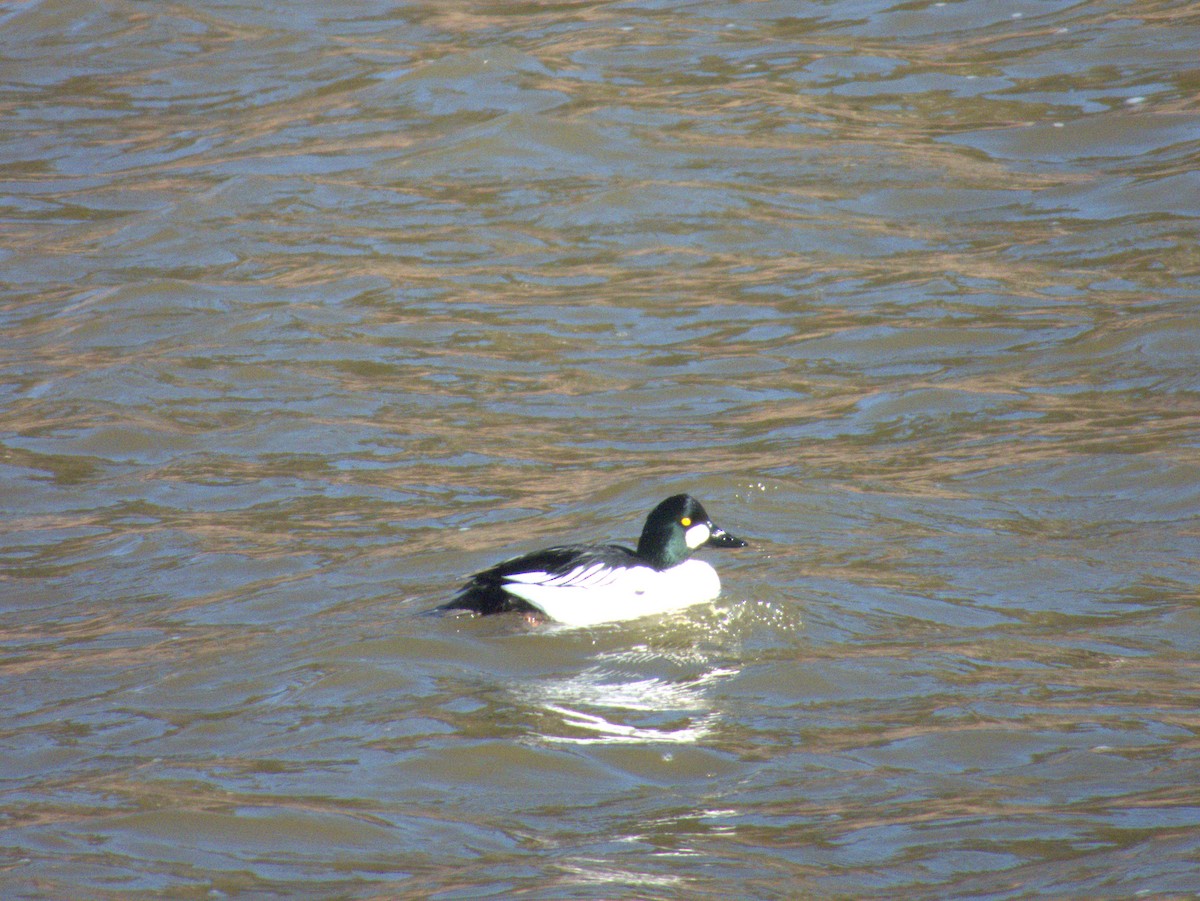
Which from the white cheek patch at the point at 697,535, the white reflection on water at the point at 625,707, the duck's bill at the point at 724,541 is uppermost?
the white cheek patch at the point at 697,535

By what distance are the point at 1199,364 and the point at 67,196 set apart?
864 cm

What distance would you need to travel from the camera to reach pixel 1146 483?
7836 millimetres

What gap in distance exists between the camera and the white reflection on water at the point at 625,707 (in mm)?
5668

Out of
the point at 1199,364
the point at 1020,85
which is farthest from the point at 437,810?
the point at 1020,85

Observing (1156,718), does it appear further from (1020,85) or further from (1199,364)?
(1020,85)

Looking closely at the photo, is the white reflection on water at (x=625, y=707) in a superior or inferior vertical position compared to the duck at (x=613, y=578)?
inferior

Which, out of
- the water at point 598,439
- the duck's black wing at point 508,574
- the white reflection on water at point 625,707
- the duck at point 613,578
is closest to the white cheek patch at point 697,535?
the duck at point 613,578

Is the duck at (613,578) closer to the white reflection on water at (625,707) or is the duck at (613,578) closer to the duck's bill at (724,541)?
the duck's bill at (724,541)

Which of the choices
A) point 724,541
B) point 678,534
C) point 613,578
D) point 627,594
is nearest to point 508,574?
point 613,578

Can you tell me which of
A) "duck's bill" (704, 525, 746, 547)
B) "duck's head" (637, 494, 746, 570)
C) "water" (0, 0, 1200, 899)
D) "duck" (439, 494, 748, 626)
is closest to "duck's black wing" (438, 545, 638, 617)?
"duck" (439, 494, 748, 626)

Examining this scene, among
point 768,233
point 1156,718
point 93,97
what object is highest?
point 93,97

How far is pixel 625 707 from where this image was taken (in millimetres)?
5992

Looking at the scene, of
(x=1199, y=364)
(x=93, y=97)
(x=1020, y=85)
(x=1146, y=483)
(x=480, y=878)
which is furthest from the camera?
(x=93, y=97)

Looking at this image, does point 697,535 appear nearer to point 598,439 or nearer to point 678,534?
point 678,534
